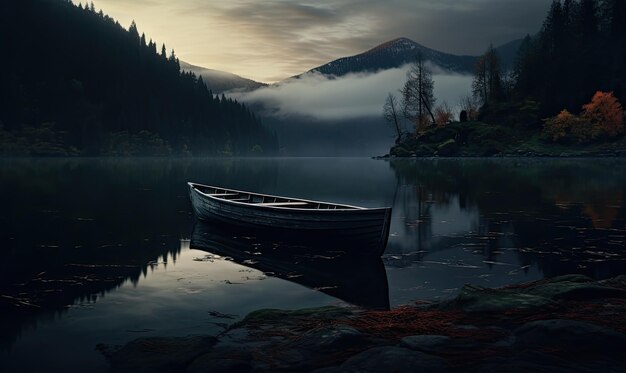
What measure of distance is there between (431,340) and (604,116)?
118 metres

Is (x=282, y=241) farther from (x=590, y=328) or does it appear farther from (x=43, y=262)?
(x=590, y=328)

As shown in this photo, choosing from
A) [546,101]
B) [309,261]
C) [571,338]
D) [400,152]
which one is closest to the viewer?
[571,338]

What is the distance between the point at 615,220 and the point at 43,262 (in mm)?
23988

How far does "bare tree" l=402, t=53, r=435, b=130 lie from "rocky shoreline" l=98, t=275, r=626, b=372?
120397mm

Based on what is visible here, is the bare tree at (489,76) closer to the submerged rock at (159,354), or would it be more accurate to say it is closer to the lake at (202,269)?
the lake at (202,269)

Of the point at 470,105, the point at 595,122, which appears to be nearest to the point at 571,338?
the point at 595,122

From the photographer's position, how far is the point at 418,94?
129750mm

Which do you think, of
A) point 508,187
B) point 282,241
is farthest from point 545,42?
point 282,241

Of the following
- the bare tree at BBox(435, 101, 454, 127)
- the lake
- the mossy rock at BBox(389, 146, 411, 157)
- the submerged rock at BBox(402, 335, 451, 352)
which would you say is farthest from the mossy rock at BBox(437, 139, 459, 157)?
the submerged rock at BBox(402, 335, 451, 352)

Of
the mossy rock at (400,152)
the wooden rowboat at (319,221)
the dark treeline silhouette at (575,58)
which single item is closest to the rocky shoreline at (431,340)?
the wooden rowboat at (319,221)

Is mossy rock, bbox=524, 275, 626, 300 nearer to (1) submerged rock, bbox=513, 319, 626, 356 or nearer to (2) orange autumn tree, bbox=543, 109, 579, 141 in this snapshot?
(1) submerged rock, bbox=513, 319, 626, 356

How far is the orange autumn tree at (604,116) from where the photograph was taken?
105m

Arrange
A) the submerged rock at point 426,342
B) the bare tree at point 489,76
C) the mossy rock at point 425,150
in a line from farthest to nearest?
1. the bare tree at point 489,76
2. the mossy rock at point 425,150
3. the submerged rock at point 426,342

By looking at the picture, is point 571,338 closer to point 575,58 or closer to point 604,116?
point 604,116
